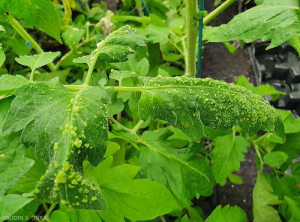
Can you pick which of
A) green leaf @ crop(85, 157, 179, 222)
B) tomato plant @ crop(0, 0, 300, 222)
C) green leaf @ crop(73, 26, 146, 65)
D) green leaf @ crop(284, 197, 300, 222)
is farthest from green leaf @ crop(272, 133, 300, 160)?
green leaf @ crop(73, 26, 146, 65)

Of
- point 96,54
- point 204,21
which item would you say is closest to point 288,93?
point 204,21

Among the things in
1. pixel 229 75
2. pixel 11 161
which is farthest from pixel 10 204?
pixel 229 75

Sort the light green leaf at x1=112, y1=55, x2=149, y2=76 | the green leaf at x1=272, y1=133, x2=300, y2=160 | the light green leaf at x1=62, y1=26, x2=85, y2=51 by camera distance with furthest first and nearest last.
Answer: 1. the light green leaf at x1=62, y1=26, x2=85, y2=51
2. the green leaf at x1=272, y1=133, x2=300, y2=160
3. the light green leaf at x1=112, y1=55, x2=149, y2=76

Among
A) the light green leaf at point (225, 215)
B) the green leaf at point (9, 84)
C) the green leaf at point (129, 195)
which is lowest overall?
the light green leaf at point (225, 215)

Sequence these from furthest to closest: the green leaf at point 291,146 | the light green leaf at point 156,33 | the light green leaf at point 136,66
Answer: the light green leaf at point 156,33
the green leaf at point 291,146
the light green leaf at point 136,66

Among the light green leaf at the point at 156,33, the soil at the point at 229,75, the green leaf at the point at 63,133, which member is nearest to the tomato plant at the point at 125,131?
the green leaf at the point at 63,133

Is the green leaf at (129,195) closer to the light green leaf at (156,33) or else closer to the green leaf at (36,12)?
the green leaf at (36,12)

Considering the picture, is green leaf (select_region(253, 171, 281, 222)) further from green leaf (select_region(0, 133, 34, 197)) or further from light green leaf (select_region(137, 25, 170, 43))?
green leaf (select_region(0, 133, 34, 197))
